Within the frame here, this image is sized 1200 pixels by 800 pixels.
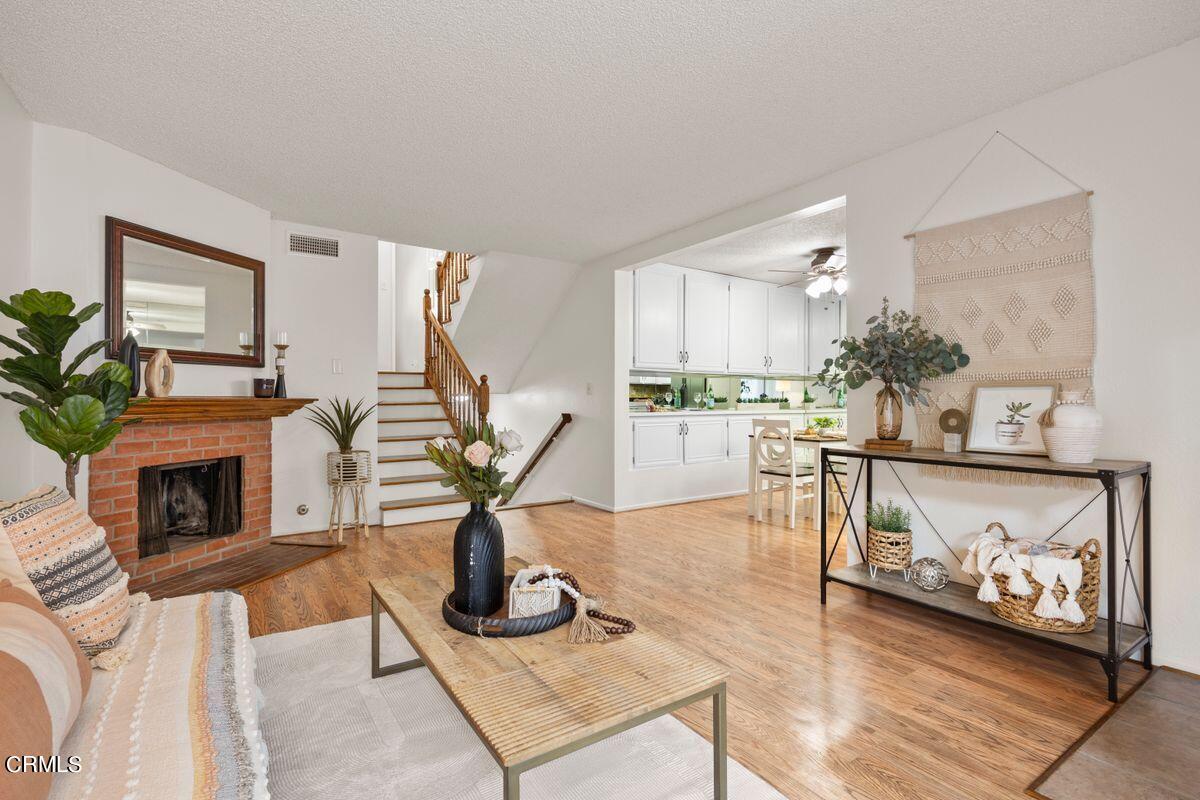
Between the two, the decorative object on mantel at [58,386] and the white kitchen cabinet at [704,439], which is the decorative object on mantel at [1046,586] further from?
the decorative object on mantel at [58,386]

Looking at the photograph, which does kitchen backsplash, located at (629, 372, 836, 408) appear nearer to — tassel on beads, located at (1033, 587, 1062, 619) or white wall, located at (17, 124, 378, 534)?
white wall, located at (17, 124, 378, 534)

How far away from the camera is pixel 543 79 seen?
239cm

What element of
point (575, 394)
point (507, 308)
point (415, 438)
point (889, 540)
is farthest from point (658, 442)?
point (889, 540)

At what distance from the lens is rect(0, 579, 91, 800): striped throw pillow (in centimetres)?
90

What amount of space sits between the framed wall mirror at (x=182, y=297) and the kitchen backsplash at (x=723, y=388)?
3692 mm

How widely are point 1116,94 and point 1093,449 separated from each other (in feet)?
5.03

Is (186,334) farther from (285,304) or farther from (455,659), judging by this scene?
(455,659)

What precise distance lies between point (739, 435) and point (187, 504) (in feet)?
16.7

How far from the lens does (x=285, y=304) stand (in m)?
4.46

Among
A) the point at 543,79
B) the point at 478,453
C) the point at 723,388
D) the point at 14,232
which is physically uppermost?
the point at 543,79

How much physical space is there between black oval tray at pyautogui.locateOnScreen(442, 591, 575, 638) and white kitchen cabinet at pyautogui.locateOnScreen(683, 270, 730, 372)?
449 cm

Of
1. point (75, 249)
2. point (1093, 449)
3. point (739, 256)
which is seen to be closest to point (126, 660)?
point (75, 249)

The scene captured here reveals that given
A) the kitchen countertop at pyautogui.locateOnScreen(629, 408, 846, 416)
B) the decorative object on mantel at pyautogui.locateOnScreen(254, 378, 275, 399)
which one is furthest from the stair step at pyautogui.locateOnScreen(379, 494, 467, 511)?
the kitchen countertop at pyautogui.locateOnScreen(629, 408, 846, 416)

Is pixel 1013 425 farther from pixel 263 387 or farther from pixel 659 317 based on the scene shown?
pixel 263 387
